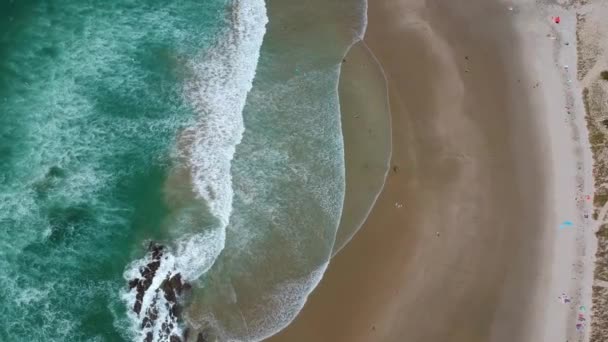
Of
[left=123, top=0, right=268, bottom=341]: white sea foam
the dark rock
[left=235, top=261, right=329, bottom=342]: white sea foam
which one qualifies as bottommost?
the dark rock

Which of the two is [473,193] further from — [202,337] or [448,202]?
[202,337]

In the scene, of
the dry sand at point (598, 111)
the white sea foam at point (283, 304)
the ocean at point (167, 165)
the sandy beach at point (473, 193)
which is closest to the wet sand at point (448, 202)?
the sandy beach at point (473, 193)

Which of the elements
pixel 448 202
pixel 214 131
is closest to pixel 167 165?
pixel 214 131

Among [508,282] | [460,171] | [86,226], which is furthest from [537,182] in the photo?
[86,226]

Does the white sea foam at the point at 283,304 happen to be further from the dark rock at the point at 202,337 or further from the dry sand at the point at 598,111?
the dry sand at the point at 598,111

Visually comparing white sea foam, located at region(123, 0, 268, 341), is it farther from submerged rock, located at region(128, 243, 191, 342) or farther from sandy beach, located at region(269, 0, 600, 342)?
sandy beach, located at region(269, 0, 600, 342)

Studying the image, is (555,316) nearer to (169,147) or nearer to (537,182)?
(537,182)

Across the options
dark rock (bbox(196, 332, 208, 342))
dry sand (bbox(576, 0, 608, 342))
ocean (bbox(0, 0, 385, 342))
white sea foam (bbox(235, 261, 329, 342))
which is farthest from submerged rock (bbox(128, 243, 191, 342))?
dry sand (bbox(576, 0, 608, 342))
